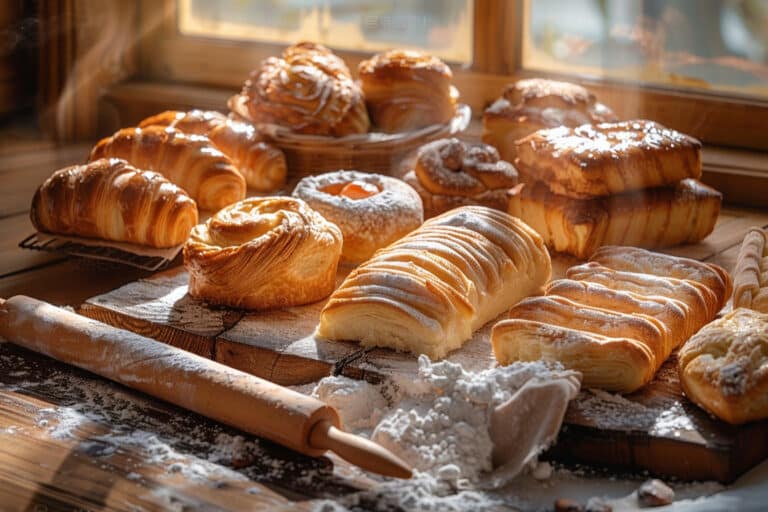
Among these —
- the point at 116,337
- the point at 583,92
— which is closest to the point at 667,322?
the point at 116,337

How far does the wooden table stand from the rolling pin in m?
0.03

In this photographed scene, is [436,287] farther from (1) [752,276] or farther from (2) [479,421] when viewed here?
(1) [752,276]

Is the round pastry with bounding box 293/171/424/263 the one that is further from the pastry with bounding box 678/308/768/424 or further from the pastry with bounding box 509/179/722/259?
the pastry with bounding box 678/308/768/424

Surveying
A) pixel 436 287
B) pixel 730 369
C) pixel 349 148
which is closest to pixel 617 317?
pixel 730 369

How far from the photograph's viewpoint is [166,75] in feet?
15.1

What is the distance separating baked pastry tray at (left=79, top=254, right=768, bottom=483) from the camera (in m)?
1.81

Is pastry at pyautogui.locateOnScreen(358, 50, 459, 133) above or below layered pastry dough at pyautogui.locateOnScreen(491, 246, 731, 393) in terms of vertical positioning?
above

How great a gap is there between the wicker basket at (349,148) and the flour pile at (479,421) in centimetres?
144

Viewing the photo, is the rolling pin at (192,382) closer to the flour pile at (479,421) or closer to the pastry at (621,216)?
the flour pile at (479,421)

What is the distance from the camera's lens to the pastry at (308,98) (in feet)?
10.8

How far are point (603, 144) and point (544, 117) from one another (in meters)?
0.44

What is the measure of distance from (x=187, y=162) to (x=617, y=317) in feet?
4.91

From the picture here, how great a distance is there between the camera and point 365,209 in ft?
8.97

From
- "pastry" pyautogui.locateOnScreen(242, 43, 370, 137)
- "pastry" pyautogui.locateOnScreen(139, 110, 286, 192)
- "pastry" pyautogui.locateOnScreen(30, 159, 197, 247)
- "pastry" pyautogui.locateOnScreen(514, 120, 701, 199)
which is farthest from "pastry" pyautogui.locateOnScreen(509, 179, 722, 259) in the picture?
"pastry" pyautogui.locateOnScreen(30, 159, 197, 247)
